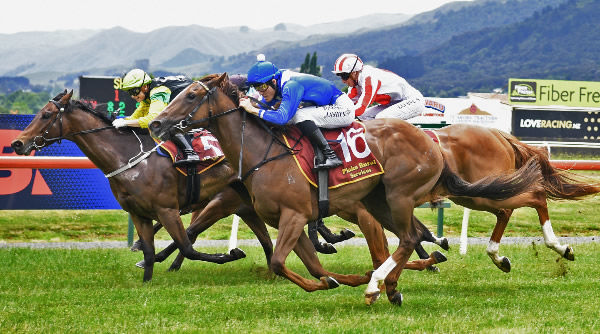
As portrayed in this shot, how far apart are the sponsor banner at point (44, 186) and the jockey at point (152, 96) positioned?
338 cm

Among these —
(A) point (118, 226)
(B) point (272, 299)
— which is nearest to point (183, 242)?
(B) point (272, 299)

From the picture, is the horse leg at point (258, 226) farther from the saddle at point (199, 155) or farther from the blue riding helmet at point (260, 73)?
the blue riding helmet at point (260, 73)

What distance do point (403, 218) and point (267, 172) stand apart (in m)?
1.07

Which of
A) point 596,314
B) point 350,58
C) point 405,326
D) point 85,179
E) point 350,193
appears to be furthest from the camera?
point 85,179

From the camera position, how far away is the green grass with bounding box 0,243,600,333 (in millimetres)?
5254

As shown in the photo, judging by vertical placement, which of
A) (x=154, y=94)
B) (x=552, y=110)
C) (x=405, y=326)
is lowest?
(x=552, y=110)

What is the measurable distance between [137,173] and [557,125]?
73.8 feet

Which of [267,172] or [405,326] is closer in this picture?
[405,326]

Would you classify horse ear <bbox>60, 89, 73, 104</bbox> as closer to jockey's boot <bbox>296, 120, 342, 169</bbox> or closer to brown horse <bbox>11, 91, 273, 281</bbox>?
brown horse <bbox>11, 91, 273, 281</bbox>

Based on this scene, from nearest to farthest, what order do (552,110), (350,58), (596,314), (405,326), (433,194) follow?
(405,326) < (596,314) < (433,194) < (350,58) < (552,110)

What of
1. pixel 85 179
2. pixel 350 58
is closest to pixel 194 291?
pixel 350 58

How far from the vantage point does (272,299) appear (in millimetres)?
6395

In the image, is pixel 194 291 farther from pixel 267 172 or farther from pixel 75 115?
pixel 75 115

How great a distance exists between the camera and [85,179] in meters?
11.2
